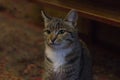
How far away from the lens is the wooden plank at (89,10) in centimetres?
158

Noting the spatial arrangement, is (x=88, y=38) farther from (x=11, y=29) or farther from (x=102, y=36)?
(x=11, y=29)

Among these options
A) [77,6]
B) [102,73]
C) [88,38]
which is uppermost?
[77,6]

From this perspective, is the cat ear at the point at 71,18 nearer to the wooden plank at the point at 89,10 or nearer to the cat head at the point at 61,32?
the cat head at the point at 61,32

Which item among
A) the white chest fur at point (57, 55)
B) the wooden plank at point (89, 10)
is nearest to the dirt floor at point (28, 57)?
the wooden plank at point (89, 10)

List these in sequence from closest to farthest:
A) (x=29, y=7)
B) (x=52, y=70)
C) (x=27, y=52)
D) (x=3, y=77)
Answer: (x=52, y=70), (x=3, y=77), (x=27, y=52), (x=29, y=7)

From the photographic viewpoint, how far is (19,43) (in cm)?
215

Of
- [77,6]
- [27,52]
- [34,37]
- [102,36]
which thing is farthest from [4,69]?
[102,36]

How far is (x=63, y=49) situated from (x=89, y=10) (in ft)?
1.76

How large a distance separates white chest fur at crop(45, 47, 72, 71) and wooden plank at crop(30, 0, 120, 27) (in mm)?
434

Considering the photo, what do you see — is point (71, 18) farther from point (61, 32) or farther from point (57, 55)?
point (57, 55)

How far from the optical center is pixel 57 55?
1.26 m

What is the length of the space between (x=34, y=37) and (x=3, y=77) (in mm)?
592

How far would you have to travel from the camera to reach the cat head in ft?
4.03

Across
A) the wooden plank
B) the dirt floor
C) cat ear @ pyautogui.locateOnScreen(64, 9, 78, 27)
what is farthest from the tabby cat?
the dirt floor
